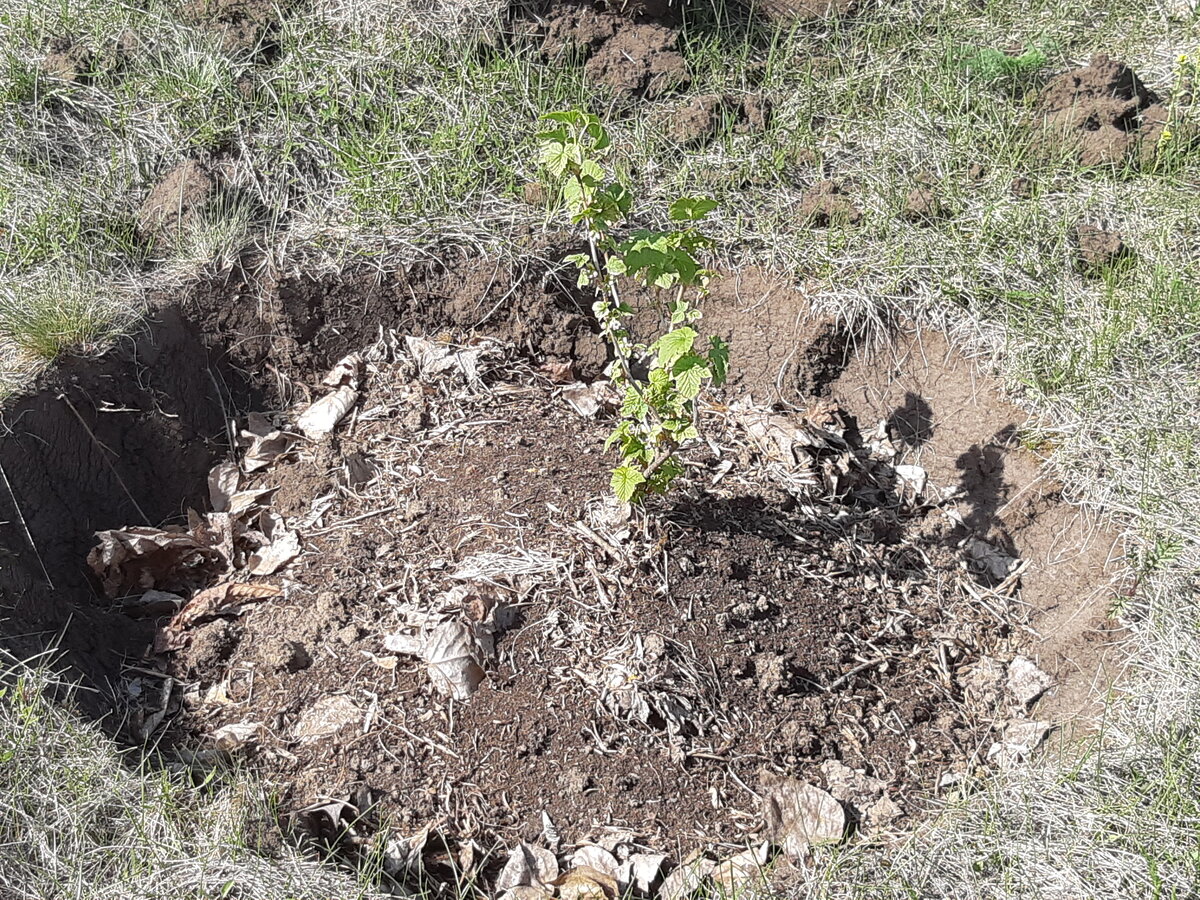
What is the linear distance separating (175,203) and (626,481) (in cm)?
205

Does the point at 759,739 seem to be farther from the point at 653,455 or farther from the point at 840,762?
the point at 653,455

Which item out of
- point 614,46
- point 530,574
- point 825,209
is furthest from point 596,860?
point 614,46

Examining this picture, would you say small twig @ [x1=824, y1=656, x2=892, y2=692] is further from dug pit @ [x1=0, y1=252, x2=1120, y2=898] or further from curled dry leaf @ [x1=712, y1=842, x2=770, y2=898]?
curled dry leaf @ [x1=712, y1=842, x2=770, y2=898]

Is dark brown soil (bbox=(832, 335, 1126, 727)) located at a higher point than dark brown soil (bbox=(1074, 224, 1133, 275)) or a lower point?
lower

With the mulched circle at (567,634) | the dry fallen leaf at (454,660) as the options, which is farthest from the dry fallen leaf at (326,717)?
the dry fallen leaf at (454,660)

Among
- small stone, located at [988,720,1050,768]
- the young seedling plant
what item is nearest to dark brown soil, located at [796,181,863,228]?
the young seedling plant

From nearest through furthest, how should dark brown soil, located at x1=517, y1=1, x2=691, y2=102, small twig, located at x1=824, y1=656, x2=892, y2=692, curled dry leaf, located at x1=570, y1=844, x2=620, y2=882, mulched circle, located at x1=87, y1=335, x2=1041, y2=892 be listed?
1. curled dry leaf, located at x1=570, y1=844, x2=620, y2=882
2. mulched circle, located at x1=87, y1=335, x2=1041, y2=892
3. small twig, located at x1=824, y1=656, x2=892, y2=692
4. dark brown soil, located at x1=517, y1=1, x2=691, y2=102

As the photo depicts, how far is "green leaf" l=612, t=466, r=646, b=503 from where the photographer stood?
258cm

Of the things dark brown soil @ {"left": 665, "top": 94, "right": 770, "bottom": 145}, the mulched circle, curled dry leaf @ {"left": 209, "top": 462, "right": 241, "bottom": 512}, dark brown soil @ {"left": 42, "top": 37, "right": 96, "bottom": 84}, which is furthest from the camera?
dark brown soil @ {"left": 665, "top": 94, "right": 770, "bottom": 145}

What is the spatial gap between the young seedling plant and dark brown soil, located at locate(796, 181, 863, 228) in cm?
134

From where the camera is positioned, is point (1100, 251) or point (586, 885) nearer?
point (586, 885)

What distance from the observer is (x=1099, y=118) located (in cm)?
398

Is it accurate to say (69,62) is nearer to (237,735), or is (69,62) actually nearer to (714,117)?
(714,117)

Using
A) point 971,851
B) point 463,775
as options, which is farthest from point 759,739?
point 463,775
